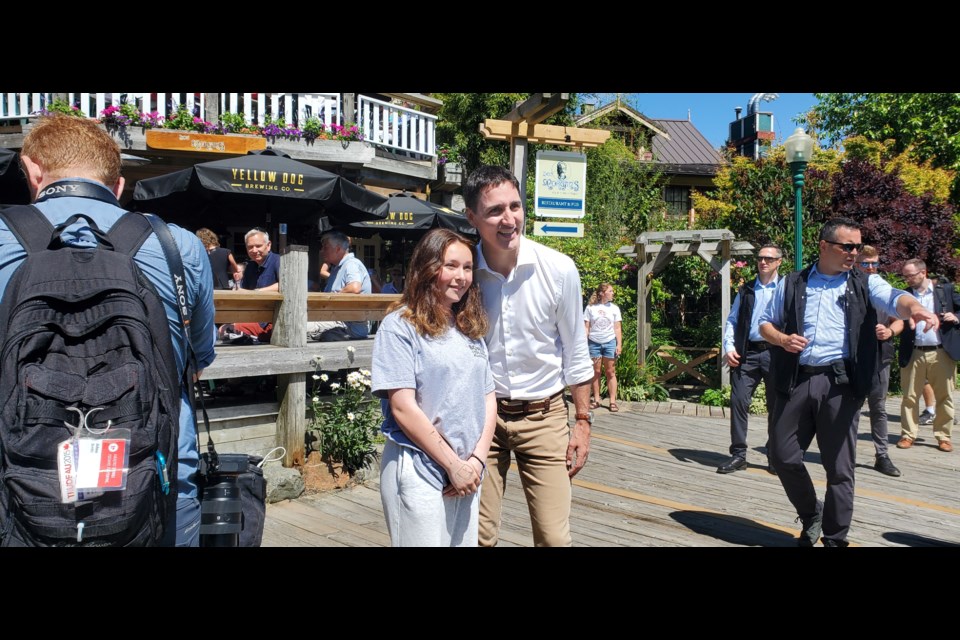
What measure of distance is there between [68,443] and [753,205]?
60.9ft

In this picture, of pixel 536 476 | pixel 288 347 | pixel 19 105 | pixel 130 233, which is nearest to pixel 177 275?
pixel 130 233

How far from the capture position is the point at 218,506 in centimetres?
231

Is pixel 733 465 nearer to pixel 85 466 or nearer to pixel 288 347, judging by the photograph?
pixel 288 347

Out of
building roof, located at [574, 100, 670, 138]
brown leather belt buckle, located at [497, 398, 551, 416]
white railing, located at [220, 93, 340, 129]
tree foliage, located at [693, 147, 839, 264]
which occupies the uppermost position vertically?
building roof, located at [574, 100, 670, 138]

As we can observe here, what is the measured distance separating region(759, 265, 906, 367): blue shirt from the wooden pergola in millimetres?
7466

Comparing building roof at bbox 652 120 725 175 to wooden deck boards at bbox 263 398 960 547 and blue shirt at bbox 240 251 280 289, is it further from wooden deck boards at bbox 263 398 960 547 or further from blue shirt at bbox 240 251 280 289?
blue shirt at bbox 240 251 280 289

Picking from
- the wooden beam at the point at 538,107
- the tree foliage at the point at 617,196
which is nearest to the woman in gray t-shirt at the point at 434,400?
the wooden beam at the point at 538,107

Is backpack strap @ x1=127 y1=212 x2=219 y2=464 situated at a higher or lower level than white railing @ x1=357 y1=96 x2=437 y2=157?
lower

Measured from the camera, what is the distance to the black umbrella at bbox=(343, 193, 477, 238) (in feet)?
40.3

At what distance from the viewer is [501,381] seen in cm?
326

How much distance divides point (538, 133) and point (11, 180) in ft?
18.6

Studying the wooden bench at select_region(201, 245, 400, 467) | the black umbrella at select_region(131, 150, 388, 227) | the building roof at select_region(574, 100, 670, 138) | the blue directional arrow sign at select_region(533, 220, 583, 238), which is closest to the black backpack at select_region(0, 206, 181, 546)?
the wooden bench at select_region(201, 245, 400, 467)

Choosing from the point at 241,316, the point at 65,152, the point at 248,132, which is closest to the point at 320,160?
A: the point at 248,132

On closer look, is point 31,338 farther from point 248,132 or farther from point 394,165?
point 394,165
